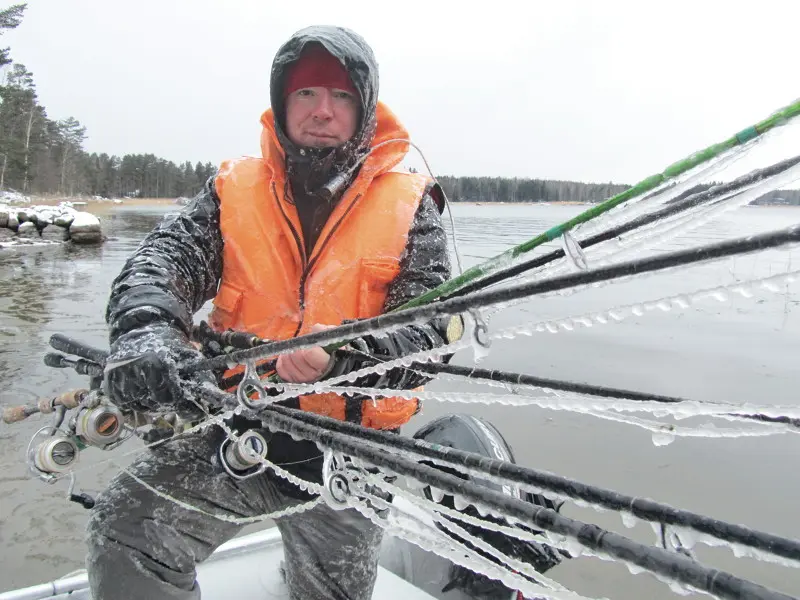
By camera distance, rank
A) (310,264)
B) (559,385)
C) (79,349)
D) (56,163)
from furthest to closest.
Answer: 1. (56,163)
2. (310,264)
3. (79,349)
4. (559,385)

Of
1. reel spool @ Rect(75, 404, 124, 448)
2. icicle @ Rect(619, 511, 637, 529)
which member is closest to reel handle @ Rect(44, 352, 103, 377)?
reel spool @ Rect(75, 404, 124, 448)

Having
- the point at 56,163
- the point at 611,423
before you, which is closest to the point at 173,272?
the point at 611,423

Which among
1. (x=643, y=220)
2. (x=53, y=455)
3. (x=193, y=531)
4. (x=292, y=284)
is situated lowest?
(x=193, y=531)

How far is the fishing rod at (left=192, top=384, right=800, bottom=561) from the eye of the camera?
32.7 inches

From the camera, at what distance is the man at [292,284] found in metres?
1.93

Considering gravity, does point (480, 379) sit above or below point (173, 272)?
below

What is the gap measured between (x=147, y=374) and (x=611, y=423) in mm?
5242

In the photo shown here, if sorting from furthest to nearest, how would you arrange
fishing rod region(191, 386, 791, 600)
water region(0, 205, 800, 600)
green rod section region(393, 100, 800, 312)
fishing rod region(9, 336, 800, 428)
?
water region(0, 205, 800, 600), fishing rod region(9, 336, 800, 428), green rod section region(393, 100, 800, 312), fishing rod region(191, 386, 791, 600)

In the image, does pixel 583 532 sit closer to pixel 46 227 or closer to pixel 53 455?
pixel 53 455

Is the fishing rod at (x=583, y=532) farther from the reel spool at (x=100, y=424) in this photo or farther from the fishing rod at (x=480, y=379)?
the reel spool at (x=100, y=424)

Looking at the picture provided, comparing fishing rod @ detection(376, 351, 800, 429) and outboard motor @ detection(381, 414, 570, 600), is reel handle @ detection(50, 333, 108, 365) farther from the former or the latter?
outboard motor @ detection(381, 414, 570, 600)

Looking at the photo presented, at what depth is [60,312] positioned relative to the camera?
33.8 ft

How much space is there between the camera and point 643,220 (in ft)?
4.18

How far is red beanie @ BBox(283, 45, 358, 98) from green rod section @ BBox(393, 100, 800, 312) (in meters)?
1.35
